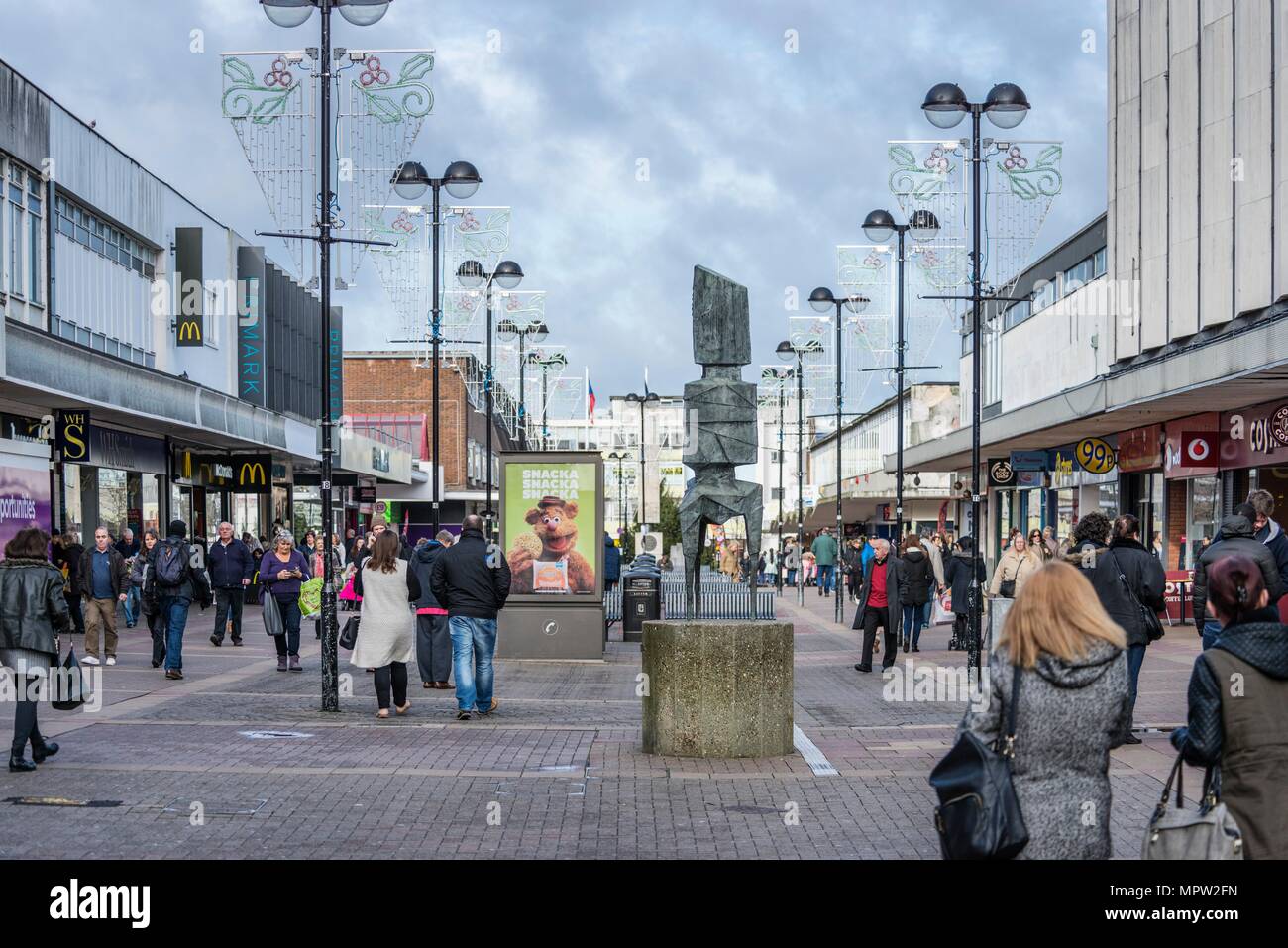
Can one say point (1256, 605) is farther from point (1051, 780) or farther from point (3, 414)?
point (3, 414)

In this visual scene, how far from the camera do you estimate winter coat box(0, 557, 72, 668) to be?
10.6 meters

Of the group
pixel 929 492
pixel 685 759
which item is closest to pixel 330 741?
pixel 685 759

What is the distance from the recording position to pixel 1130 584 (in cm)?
1139

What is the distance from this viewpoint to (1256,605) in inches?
214

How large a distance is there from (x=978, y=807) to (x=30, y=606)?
25.6 feet

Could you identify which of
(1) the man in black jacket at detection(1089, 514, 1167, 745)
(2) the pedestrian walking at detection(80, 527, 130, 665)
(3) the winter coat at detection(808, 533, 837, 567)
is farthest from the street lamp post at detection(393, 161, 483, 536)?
(3) the winter coat at detection(808, 533, 837, 567)

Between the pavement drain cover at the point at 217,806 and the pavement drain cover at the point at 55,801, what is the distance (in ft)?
1.22

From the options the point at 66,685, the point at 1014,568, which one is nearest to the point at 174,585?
the point at 66,685

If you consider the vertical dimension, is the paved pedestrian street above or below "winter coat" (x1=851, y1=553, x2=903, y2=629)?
below

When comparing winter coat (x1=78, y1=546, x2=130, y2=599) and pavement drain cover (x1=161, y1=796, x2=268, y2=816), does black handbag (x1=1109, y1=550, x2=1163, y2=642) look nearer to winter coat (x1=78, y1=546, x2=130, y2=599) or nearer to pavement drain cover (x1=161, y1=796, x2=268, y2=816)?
pavement drain cover (x1=161, y1=796, x2=268, y2=816)

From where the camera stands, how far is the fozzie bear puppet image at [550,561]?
69.9 feet

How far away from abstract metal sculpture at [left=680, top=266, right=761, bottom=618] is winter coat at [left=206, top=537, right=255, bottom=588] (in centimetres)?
963

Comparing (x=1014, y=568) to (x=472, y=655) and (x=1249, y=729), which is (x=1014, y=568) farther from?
(x=1249, y=729)

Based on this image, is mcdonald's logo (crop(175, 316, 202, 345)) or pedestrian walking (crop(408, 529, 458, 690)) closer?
pedestrian walking (crop(408, 529, 458, 690))
